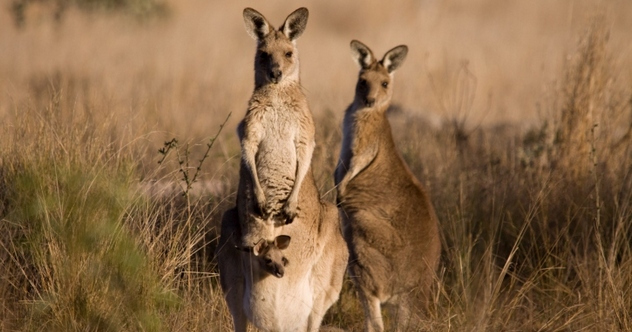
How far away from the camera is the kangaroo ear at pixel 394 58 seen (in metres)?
6.78

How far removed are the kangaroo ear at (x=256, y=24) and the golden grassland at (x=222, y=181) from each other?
0.75 metres

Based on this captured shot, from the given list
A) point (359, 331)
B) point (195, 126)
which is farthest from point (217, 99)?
point (359, 331)

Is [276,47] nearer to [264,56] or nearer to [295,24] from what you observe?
[264,56]

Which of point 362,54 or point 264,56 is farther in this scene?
point 362,54

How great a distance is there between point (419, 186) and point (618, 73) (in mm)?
2509

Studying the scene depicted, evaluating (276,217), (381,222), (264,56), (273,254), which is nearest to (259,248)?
(273,254)

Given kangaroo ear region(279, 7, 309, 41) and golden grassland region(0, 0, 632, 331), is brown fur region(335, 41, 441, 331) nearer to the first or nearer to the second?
golden grassland region(0, 0, 632, 331)

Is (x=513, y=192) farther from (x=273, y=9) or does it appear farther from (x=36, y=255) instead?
(x=273, y=9)

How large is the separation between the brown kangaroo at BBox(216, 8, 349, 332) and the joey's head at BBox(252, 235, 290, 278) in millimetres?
44

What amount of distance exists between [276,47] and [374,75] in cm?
218

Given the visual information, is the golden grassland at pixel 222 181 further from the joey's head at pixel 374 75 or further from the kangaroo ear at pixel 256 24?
the kangaroo ear at pixel 256 24

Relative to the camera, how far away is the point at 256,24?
4.72m

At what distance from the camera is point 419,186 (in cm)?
576

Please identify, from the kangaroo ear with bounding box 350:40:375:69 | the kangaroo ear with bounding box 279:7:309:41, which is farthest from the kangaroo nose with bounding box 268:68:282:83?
the kangaroo ear with bounding box 350:40:375:69
